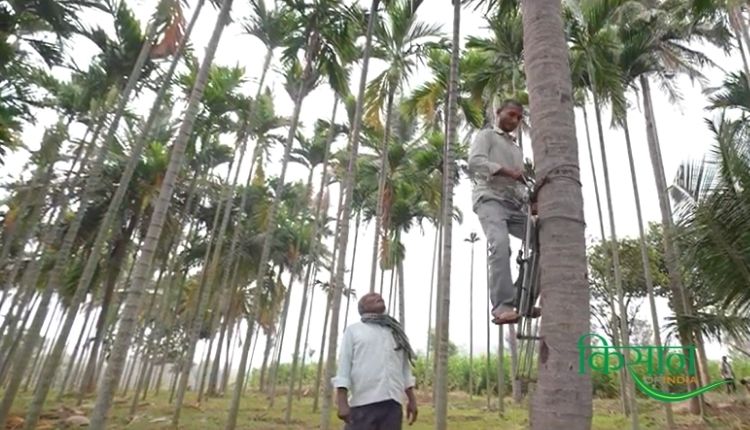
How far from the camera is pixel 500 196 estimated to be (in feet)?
9.71

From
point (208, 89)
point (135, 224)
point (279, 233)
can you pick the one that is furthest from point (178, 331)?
point (208, 89)

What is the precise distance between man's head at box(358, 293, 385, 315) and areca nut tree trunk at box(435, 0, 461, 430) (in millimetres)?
3461

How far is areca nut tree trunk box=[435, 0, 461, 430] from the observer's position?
6805 millimetres

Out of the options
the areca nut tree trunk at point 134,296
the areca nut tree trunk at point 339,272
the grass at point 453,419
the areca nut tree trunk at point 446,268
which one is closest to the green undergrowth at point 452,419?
the grass at point 453,419

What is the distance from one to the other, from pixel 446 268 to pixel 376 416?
14.5ft

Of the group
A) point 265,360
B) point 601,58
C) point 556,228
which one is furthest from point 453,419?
point 265,360

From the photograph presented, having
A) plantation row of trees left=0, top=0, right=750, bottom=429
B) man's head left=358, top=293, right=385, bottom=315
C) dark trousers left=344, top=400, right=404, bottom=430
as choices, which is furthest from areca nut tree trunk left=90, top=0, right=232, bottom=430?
dark trousers left=344, top=400, right=404, bottom=430

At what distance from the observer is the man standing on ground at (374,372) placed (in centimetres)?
344

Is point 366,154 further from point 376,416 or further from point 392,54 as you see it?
point 376,416

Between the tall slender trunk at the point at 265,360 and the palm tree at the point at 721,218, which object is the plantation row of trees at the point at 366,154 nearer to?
the palm tree at the point at 721,218

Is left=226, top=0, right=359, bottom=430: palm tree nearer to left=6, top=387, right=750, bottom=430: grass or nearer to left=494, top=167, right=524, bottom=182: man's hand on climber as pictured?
left=6, top=387, right=750, bottom=430: grass

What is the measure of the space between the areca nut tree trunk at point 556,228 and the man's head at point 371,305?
6.85ft

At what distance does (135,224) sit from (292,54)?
8435 millimetres

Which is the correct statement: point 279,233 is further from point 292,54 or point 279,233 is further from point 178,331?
point 178,331
